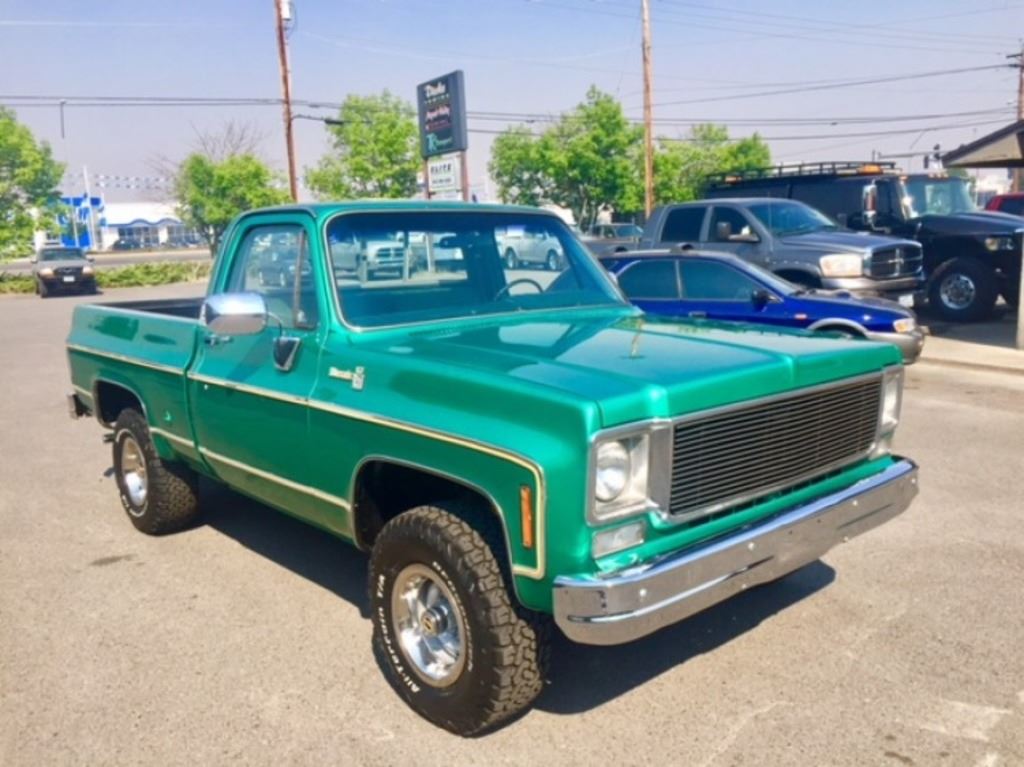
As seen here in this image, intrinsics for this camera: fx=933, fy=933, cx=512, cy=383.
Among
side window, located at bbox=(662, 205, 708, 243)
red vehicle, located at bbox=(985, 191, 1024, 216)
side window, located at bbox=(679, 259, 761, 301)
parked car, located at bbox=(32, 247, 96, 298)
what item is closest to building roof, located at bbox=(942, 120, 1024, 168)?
side window, located at bbox=(662, 205, 708, 243)

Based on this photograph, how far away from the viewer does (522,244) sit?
189 inches

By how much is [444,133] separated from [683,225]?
10.9m

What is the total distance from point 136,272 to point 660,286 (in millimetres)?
27767

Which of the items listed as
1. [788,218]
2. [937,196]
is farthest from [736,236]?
[937,196]

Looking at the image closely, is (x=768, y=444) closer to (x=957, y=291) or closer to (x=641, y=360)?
(x=641, y=360)

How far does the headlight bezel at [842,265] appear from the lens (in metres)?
11.5

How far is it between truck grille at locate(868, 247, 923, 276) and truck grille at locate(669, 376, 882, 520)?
8.52 m

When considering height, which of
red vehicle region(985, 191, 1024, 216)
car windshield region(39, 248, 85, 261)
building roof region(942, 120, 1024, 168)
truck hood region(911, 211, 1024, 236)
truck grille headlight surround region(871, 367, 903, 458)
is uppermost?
building roof region(942, 120, 1024, 168)

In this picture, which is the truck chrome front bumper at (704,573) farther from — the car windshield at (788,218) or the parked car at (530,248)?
the car windshield at (788,218)

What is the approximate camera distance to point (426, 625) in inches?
141

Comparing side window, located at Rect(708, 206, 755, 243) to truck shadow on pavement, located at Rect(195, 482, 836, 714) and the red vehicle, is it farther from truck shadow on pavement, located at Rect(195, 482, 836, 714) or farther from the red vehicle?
the red vehicle

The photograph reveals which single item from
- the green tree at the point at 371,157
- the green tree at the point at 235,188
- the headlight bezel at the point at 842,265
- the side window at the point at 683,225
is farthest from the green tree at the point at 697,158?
the headlight bezel at the point at 842,265

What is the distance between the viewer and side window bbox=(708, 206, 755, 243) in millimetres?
12078

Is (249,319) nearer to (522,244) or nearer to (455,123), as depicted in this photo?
(522,244)
